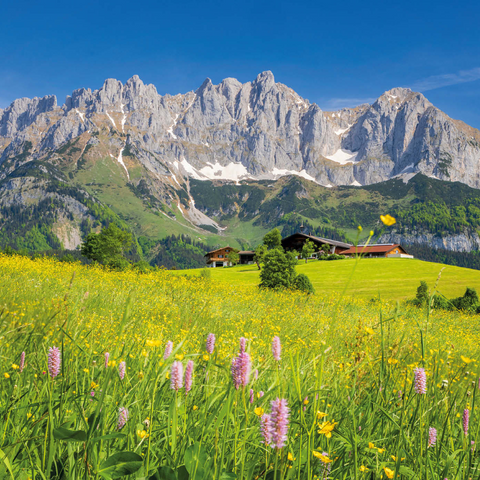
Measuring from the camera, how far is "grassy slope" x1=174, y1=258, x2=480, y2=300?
39.7 meters

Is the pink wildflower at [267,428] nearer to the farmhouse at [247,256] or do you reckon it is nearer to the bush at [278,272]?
the bush at [278,272]

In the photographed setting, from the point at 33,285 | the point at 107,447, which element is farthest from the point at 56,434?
the point at 33,285

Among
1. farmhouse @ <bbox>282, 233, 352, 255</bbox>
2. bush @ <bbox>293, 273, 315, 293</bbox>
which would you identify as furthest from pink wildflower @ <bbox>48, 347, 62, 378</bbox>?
farmhouse @ <bbox>282, 233, 352, 255</bbox>

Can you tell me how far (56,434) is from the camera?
110 centimetres

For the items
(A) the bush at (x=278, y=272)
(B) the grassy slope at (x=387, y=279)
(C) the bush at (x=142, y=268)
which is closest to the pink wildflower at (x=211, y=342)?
(C) the bush at (x=142, y=268)

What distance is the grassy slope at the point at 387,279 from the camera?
130 ft

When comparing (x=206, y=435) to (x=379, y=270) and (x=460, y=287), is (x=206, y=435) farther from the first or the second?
(x=379, y=270)

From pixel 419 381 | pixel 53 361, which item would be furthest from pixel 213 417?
pixel 419 381

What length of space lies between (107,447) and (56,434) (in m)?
0.62

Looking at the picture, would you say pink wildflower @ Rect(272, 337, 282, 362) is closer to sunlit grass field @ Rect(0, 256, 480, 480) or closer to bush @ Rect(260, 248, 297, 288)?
sunlit grass field @ Rect(0, 256, 480, 480)

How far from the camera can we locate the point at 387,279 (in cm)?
4703

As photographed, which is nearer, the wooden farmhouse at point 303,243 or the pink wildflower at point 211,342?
the pink wildflower at point 211,342

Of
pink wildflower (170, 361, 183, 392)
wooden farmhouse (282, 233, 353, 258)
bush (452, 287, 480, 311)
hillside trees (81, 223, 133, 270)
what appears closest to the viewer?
pink wildflower (170, 361, 183, 392)

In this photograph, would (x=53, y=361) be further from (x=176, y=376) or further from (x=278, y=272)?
(x=278, y=272)
